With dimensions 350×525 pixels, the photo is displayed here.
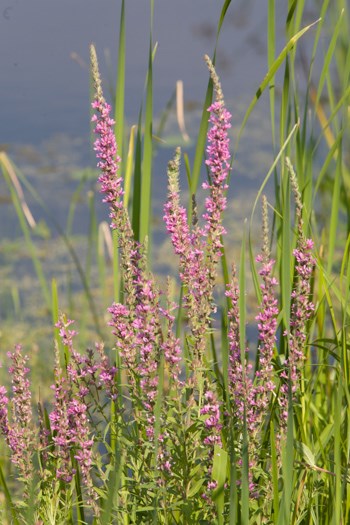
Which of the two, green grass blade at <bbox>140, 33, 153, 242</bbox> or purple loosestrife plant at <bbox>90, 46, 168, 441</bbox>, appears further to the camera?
green grass blade at <bbox>140, 33, 153, 242</bbox>

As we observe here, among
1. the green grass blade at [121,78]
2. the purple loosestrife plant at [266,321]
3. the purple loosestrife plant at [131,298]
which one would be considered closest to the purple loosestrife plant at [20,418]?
the purple loosestrife plant at [131,298]

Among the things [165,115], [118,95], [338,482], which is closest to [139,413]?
[338,482]

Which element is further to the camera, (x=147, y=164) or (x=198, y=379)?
(x=147, y=164)

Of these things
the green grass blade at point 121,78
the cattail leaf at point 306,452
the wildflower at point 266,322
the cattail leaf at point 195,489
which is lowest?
the cattail leaf at point 195,489

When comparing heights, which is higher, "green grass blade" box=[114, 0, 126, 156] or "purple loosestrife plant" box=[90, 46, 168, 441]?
"green grass blade" box=[114, 0, 126, 156]

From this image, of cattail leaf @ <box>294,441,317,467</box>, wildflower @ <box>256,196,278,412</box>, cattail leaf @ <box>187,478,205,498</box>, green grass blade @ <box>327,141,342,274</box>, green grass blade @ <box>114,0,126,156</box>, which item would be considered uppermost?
green grass blade @ <box>114,0,126,156</box>

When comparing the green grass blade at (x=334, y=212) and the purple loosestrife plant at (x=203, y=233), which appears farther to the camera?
the green grass blade at (x=334, y=212)

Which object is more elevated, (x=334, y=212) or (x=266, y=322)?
(x=334, y=212)

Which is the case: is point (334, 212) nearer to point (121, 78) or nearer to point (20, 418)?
point (121, 78)

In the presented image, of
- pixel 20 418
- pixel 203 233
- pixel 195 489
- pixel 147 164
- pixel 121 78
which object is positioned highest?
pixel 121 78

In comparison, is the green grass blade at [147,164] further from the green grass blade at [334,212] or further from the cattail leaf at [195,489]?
the cattail leaf at [195,489]

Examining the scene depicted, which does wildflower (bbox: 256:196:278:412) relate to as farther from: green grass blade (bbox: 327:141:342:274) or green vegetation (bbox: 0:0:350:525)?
green grass blade (bbox: 327:141:342:274)

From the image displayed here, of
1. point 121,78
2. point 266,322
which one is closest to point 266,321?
point 266,322

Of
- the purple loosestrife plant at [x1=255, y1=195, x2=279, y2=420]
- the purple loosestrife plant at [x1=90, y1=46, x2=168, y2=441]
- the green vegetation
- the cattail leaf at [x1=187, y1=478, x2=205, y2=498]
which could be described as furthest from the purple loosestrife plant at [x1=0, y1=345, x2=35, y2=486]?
the purple loosestrife plant at [x1=255, y1=195, x2=279, y2=420]
